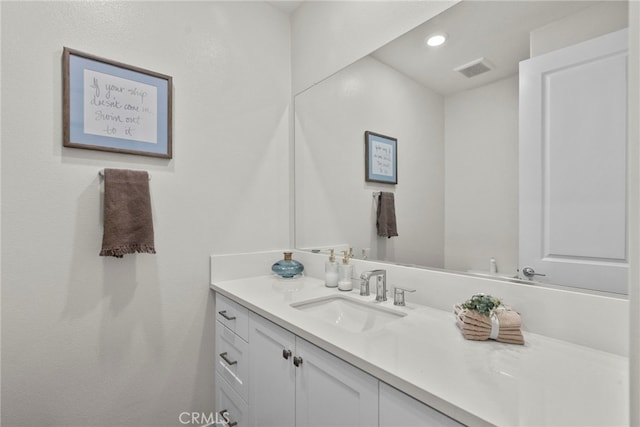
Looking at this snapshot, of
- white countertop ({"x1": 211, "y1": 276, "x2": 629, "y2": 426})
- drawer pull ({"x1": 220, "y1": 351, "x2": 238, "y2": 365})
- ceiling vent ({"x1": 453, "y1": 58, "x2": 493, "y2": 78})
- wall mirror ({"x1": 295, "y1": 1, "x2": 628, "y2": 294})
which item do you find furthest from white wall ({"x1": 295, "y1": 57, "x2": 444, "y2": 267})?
drawer pull ({"x1": 220, "y1": 351, "x2": 238, "y2": 365})

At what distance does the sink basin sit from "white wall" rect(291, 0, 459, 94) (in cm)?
119

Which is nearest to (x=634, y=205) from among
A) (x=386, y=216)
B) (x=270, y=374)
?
(x=386, y=216)

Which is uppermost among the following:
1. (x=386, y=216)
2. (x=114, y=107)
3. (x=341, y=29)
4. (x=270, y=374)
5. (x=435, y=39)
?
(x=341, y=29)

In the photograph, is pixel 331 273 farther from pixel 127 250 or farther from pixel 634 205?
pixel 634 205

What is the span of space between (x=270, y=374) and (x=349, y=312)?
0.41 meters

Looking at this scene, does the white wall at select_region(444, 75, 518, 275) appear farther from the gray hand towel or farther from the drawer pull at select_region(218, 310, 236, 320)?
the gray hand towel

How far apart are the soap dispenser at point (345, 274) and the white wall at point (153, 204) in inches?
21.5

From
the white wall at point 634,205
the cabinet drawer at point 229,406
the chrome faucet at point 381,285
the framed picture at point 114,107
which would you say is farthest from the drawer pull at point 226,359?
the white wall at point 634,205

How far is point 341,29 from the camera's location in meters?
1.66

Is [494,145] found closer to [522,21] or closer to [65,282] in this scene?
[522,21]

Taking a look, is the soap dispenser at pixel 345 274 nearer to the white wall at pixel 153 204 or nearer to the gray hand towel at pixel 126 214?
the white wall at pixel 153 204

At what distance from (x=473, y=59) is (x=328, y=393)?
4.04 ft

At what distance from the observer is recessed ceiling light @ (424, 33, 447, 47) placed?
1217 millimetres

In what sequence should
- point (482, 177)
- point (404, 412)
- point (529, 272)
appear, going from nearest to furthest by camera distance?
point (404, 412), point (529, 272), point (482, 177)
